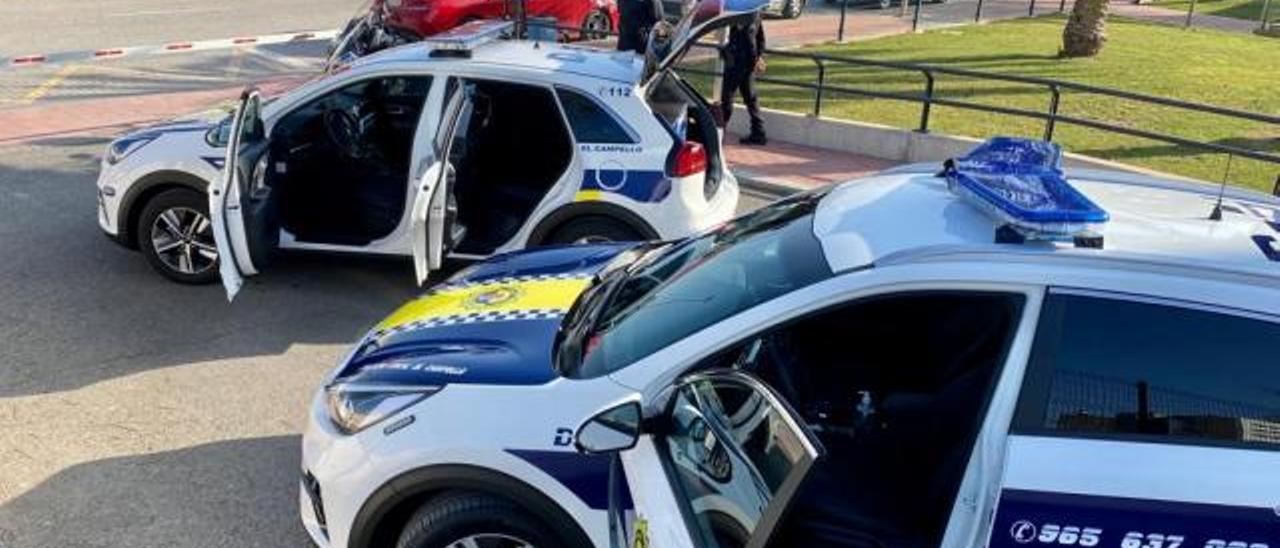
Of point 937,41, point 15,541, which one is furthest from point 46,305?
point 937,41

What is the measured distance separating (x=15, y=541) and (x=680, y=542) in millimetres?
2859

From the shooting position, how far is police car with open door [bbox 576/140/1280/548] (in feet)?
8.14

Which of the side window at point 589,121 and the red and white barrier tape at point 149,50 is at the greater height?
the side window at point 589,121

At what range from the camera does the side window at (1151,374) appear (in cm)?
254

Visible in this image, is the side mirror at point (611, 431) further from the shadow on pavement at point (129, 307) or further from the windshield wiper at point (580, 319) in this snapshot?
the shadow on pavement at point (129, 307)

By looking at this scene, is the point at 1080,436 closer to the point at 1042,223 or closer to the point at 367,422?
the point at 1042,223

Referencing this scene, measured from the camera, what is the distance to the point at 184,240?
21.0ft

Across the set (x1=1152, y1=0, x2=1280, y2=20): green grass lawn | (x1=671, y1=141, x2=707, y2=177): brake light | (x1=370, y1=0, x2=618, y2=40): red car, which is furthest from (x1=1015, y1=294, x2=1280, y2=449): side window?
(x1=1152, y1=0, x2=1280, y2=20): green grass lawn

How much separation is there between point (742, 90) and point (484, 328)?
708 centimetres

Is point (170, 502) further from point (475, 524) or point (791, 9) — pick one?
point (791, 9)

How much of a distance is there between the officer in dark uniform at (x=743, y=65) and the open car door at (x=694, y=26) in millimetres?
3623

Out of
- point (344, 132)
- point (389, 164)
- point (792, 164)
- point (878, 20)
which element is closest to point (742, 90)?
point (792, 164)

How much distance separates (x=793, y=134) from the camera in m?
10.7

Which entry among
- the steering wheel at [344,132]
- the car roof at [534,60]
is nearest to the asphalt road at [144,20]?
the steering wheel at [344,132]
